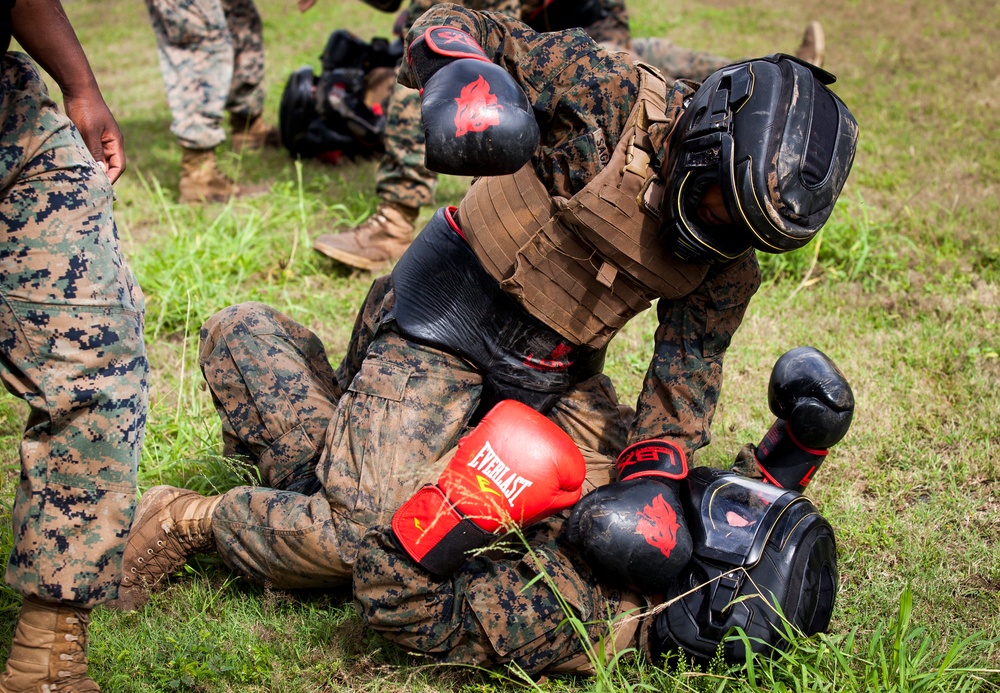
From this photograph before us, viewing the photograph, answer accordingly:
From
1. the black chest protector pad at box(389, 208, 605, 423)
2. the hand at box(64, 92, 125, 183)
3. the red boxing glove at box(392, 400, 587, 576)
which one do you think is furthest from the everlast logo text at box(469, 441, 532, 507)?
the hand at box(64, 92, 125, 183)

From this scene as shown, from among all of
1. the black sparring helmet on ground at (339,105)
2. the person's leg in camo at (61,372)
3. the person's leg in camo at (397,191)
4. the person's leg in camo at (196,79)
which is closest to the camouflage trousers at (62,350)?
the person's leg in camo at (61,372)

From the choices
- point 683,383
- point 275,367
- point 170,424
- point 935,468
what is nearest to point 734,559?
point 683,383

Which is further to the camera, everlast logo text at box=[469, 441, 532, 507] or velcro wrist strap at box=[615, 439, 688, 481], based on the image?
velcro wrist strap at box=[615, 439, 688, 481]

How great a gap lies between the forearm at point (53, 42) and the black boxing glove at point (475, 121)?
0.85 metres

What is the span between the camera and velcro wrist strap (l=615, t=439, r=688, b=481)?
2.64 m

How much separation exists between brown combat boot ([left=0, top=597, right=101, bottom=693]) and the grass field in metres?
0.22

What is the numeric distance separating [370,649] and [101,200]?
4.71 ft

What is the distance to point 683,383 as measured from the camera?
2744mm

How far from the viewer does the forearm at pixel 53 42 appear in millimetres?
2131

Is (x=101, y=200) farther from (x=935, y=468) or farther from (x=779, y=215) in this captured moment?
(x=935, y=468)

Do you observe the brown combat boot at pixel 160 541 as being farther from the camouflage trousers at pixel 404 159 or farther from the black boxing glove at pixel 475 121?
the camouflage trousers at pixel 404 159

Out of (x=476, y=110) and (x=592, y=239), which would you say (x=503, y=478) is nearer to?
(x=592, y=239)

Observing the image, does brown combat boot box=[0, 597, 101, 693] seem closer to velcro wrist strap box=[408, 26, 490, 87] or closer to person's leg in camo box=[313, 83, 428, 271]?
velcro wrist strap box=[408, 26, 490, 87]

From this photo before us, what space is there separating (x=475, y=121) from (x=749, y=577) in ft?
4.68
